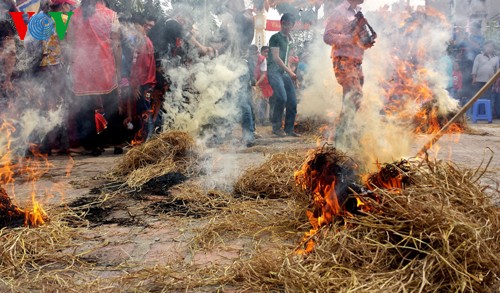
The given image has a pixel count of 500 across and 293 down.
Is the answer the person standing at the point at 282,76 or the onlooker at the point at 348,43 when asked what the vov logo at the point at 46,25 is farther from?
the person standing at the point at 282,76

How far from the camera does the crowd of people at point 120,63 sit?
585 cm

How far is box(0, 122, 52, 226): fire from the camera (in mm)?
3334

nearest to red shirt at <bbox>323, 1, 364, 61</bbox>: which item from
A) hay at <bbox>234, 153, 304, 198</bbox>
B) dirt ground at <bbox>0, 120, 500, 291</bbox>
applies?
dirt ground at <bbox>0, 120, 500, 291</bbox>

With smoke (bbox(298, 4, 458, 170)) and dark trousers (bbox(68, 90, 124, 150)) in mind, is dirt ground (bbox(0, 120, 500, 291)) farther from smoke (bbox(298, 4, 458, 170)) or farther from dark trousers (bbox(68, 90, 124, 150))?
smoke (bbox(298, 4, 458, 170))

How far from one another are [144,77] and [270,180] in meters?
4.08

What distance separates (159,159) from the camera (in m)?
5.42

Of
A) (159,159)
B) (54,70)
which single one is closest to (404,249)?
(159,159)

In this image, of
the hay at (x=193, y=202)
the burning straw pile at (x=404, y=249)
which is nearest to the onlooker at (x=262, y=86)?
the hay at (x=193, y=202)

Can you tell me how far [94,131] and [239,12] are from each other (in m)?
3.07

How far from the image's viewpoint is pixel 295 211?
3.28m

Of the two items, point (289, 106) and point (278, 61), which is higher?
point (278, 61)

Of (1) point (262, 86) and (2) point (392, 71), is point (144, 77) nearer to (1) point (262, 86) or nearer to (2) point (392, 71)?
(2) point (392, 71)

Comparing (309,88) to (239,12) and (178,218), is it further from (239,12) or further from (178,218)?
(178,218)

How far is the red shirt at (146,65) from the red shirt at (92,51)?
63 centimetres
